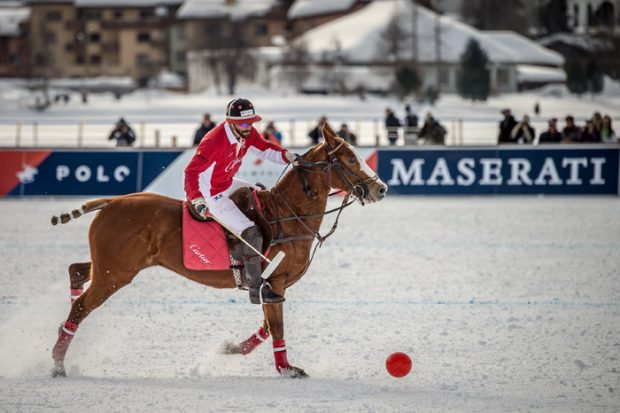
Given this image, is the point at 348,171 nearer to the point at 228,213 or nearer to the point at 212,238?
the point at 228,213

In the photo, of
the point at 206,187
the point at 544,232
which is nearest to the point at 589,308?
the point at 206,187

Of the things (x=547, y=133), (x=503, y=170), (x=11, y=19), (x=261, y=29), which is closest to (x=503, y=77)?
(x=261, y=29)

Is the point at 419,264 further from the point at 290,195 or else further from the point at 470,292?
the point at 290,195

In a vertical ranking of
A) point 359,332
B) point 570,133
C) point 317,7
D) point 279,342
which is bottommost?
point 359,332

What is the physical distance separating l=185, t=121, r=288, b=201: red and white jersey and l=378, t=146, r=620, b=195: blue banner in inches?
543

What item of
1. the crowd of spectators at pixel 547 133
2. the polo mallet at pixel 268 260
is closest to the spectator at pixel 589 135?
the crowd of spectators at pixel 547 133

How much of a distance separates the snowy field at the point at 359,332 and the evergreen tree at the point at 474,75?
136ft

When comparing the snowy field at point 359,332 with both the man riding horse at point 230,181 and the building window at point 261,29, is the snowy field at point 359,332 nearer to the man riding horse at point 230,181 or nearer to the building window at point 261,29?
the man riding horse at point 230,181

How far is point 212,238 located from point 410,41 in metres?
63.4

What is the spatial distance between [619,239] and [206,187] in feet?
32.3

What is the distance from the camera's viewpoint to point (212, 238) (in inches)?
307

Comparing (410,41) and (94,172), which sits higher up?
(410,41)

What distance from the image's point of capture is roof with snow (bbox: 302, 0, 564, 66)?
65.8 m

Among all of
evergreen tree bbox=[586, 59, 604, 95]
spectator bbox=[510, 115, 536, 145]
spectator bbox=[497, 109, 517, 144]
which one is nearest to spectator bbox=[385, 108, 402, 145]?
spectator bbox=[497, 109, 517, 144]
